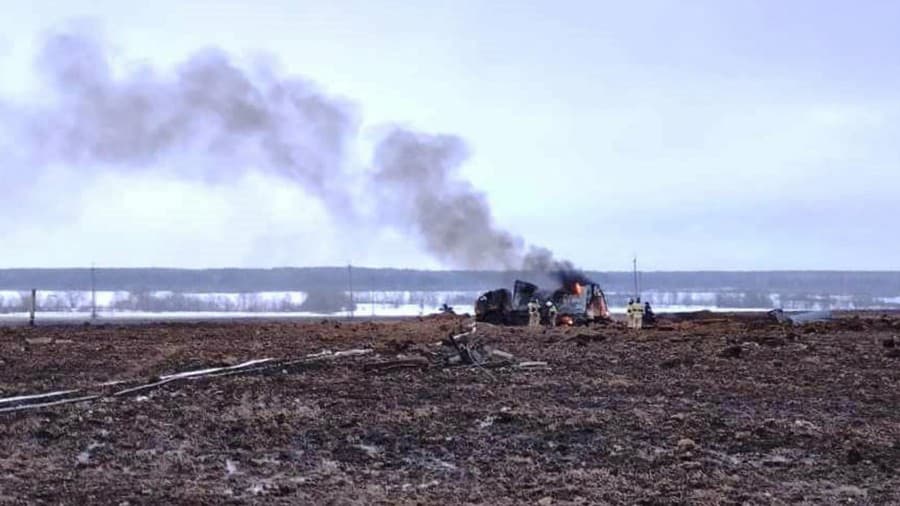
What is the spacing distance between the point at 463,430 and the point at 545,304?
22.9 metres

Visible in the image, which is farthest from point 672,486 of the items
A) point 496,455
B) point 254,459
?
point 254,459

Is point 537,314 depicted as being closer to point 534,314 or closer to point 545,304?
point 534,314

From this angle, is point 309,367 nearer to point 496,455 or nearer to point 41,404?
point 41,404

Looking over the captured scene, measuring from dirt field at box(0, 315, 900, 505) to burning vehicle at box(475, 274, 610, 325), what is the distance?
15.8 m

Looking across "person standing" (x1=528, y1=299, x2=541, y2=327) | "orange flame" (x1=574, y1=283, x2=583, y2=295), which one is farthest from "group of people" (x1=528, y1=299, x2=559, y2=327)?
"orange flame" (x1=574, y1=283, x2=583, y2=295)

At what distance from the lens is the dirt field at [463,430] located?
10102 mm

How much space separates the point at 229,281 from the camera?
15212 cm

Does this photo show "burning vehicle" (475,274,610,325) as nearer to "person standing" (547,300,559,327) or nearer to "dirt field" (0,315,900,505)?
"person standing" (547,300,559,327)

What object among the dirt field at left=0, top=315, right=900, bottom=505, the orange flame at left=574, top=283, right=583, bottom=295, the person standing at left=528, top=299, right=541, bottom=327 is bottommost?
the dirt field at left=0, top=315, right=900, bottom=505

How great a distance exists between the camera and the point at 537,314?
33.2 m

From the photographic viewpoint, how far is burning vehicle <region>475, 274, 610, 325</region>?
35.2 metres

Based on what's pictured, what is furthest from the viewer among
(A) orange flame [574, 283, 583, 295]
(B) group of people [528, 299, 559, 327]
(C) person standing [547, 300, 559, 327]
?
(A) orange flame [574, 283, 583, 295]

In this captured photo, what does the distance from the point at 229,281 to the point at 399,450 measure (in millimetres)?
143359

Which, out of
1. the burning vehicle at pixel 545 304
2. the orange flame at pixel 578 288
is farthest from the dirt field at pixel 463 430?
the orange flame at pixel 578 288
